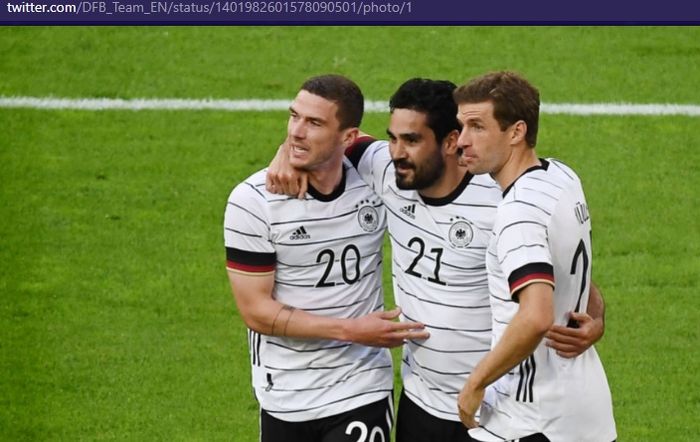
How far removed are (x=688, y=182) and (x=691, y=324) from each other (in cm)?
232

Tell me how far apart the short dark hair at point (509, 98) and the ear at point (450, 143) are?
50 centimetres

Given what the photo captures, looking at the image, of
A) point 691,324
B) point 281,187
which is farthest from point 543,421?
point 691,324

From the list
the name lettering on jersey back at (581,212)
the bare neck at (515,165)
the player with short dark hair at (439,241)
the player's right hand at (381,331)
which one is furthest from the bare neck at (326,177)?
the name lettering on jersey back at (581,212)

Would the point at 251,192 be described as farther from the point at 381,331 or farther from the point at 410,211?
the point at 381,331

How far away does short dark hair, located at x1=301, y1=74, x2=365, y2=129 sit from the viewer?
6520mm

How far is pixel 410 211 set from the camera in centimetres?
654

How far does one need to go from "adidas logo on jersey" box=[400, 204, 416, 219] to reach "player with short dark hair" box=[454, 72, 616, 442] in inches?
24.3

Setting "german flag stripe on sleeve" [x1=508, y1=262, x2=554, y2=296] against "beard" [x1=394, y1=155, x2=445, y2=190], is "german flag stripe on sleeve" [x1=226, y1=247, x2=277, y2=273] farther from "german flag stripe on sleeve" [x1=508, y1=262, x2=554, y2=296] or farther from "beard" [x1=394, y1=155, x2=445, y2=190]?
"german flag stripe on sleeve" [x1=508, y1=262, x2=554, y2=296]

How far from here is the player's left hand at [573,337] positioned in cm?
580

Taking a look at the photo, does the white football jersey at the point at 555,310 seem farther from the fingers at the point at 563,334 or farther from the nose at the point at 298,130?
the nose at the point at 298,130

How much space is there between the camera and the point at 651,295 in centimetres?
1103

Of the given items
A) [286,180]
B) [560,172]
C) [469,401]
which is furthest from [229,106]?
[469,401]

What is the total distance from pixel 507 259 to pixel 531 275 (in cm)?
14

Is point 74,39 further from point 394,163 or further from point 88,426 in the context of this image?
point 394,163
